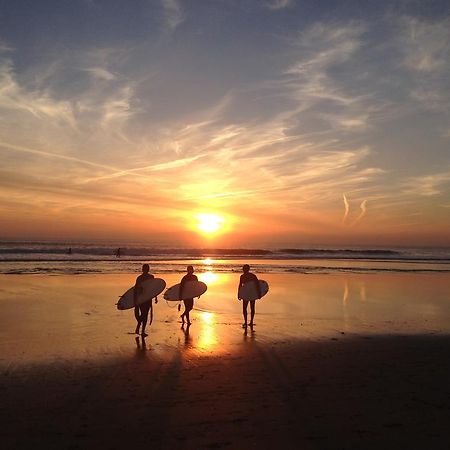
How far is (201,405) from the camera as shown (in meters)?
6.82

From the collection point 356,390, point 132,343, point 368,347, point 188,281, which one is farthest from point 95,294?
point 356,390

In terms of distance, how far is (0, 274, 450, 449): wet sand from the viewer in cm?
585

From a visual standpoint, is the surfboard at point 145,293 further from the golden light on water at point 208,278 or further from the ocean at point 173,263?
the ocean at point 173,263

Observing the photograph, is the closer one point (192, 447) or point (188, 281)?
point (192, 447)

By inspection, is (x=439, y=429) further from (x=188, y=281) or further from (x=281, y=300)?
(x=281, y=300)

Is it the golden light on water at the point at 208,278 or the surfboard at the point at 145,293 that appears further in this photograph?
the golden light on water at the point at 208,278

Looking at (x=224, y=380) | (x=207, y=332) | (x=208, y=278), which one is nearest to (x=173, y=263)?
(x=208, y=278)

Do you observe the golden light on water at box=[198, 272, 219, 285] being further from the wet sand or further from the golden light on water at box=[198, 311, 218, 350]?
the wet sand

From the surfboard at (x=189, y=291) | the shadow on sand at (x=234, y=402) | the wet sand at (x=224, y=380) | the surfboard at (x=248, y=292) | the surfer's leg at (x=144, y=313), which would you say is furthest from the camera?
the surfboard at (x=248, y=292)

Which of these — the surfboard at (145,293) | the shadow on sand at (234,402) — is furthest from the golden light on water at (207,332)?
the surfboard at (145,293)

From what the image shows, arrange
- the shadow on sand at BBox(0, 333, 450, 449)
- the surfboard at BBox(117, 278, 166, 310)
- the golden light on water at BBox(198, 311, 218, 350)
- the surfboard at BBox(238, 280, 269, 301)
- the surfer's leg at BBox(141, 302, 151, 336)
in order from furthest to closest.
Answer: the surfboard at BBox(238, 280, 269, 301) → the surfboard at BBox(117, 278, 166, 310) → the surfer's leg at BBox(141, 302, 151, 336) → the golden light on water at BBox(198, 311, 218, 350) → the shadow on sand at BBox(0, 333, 450, 449)

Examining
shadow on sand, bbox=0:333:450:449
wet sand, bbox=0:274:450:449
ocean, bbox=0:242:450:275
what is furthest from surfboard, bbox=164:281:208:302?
ocean, bbox=0:242:450:275

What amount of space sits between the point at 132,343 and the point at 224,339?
7.89 ft

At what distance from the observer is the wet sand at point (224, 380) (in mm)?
5852
